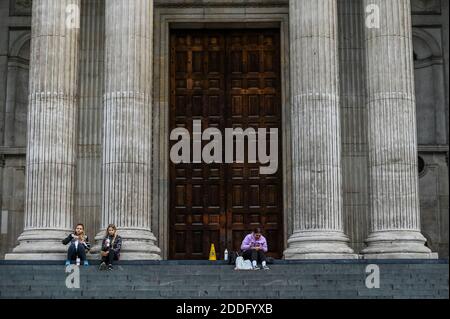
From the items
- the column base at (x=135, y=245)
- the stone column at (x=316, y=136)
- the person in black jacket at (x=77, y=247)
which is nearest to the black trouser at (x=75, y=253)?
the person in black jacket at (x=77, y=247)

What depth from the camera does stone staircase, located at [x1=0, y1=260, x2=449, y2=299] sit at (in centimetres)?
2792

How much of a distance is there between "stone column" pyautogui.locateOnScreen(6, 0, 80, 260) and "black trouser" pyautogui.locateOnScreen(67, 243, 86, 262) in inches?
67.4

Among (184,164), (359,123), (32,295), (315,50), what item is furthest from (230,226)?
(32,295)

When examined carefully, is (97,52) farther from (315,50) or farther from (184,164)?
(315,50)

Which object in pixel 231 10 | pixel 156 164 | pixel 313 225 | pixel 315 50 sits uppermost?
pixel 231 10

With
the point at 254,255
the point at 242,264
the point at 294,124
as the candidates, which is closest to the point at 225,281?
the point at 242,264

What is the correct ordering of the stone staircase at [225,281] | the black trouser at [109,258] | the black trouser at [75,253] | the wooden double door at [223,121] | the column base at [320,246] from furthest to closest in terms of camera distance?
the wooden double door at [223,121] → the column base at [320,246] → the black trouser at [75,253] → the black trouser at [109,258] → the stone staircase at [225,281]

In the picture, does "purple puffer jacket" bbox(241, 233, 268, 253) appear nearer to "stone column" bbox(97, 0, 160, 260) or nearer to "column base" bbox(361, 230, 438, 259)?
"stone column" bbox(97, 0, 160, 260)

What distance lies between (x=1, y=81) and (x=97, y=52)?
5102 millimetres

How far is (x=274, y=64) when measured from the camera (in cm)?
4109

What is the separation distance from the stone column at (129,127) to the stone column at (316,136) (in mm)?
5298

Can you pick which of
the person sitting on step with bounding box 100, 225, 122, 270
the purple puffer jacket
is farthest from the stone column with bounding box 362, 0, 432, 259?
the person sitting on step with bounding box 100, 225, 122, 270

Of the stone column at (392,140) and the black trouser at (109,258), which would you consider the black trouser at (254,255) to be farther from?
the stone column at (392,140)

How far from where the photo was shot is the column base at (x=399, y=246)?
32.3 meters
